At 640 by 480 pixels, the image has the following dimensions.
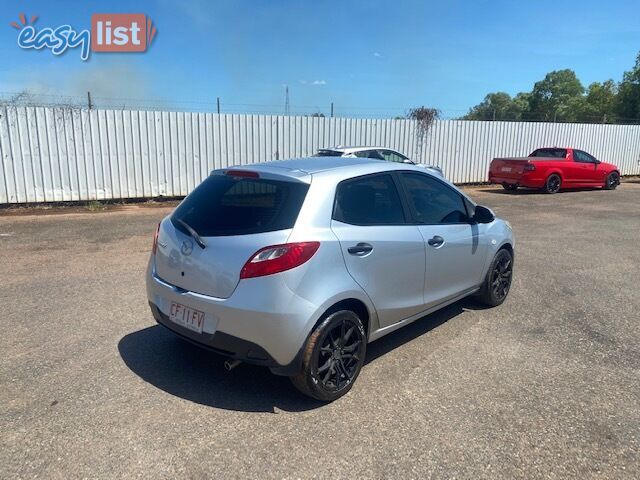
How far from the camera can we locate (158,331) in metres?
4.31

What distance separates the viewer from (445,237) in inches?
161

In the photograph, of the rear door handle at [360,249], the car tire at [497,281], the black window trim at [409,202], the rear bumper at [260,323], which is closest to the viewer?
the rear bumper at [260,323]

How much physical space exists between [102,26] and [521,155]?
15.5m

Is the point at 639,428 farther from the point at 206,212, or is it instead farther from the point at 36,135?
the point at 36,135

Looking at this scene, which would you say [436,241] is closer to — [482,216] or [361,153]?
[482,216]

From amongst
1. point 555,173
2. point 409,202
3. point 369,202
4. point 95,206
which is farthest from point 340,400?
point 555,173

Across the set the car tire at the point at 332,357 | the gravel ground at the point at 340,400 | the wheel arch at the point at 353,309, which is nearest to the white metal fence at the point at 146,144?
the gravel ground at the point at 340,400

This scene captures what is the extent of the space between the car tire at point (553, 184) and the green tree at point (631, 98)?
115ft

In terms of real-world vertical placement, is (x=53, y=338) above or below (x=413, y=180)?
below

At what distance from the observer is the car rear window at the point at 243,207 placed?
3055 millimetres

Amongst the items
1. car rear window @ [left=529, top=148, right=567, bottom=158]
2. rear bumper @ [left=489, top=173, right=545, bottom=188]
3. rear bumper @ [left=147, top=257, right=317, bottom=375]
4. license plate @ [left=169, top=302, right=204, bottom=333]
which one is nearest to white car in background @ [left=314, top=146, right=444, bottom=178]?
rear bumper @ [left=489, top=173, right=545, bottom=188]

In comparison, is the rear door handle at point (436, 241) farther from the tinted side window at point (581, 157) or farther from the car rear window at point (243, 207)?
the tinted side window at point (581, 157)

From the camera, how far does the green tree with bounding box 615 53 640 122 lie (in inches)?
1732

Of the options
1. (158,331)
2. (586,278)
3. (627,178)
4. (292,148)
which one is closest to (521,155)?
(627,178)
